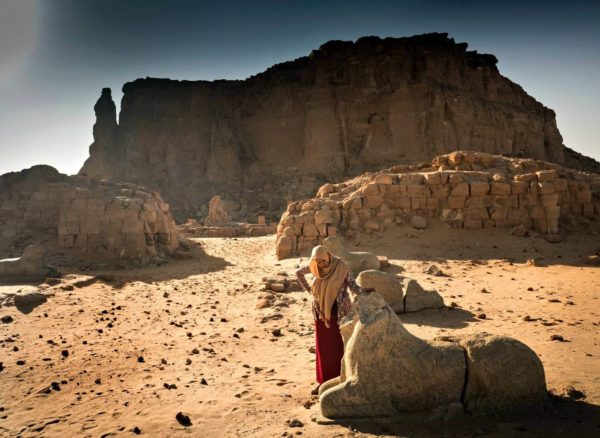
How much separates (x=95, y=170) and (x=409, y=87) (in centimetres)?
3535

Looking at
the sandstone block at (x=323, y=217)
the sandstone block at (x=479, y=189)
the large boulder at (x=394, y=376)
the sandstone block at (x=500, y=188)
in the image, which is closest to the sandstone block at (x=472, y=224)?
the sandstone block at (x=479, y=189)

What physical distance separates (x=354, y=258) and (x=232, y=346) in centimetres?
425

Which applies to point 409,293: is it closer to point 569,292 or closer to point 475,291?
point 475,291

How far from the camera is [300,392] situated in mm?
4176

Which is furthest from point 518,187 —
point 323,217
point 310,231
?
point 310,231

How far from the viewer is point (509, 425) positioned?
293 centimetres

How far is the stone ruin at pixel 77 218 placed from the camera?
43.5 feet

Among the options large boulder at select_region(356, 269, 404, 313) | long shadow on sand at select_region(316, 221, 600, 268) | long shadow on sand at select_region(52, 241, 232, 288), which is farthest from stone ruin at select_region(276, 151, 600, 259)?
large boulder at select_region(356, 269, 404, 313)

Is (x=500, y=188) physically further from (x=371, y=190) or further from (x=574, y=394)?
(x=574, y=394)

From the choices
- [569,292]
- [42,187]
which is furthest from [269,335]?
[42,187]

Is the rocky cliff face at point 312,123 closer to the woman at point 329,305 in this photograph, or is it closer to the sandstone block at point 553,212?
the sandstone block at point 553,212

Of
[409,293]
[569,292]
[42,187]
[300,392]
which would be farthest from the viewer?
[42,187]

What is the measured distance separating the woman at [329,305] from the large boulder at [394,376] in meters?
0.69

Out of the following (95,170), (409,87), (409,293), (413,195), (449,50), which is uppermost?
(449,50)
